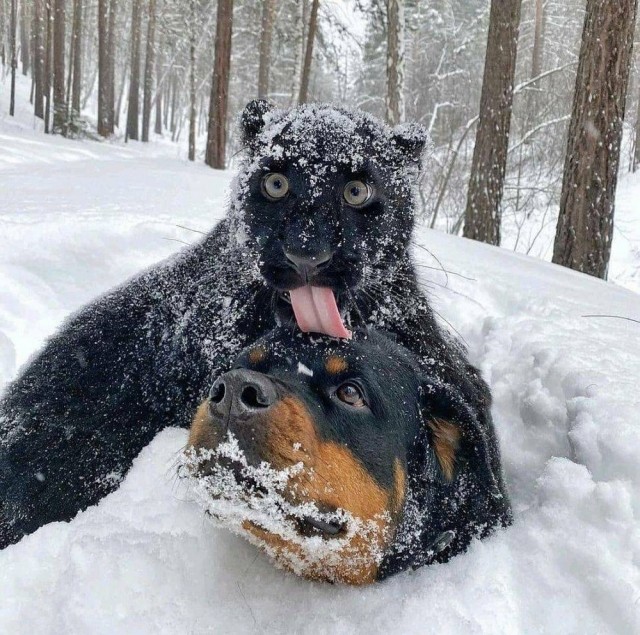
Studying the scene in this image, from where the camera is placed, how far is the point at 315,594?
1.82m

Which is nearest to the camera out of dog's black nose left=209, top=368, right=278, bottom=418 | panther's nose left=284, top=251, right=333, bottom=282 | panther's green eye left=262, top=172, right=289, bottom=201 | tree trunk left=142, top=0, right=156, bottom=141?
dog's black nose left=209, top=368, right=278, bottom=418

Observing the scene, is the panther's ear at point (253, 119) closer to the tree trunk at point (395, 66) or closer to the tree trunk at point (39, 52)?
the tree trunk at point (395, 66)

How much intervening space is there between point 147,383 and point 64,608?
Answer: 125 centimetres

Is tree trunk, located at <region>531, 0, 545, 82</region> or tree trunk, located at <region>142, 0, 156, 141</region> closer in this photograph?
tree trunk, located at <region>531, 0, 545, 82</region>

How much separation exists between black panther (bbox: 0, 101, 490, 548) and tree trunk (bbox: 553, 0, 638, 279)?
13.2 ft

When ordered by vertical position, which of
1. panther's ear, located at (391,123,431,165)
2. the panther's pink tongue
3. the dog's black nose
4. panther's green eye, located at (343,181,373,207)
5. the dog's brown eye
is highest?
panther's ear, located at (391,123,431,165)

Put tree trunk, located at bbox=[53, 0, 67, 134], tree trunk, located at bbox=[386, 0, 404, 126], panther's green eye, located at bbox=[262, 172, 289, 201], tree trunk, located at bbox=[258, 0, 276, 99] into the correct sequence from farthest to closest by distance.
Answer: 1. tree trunk, located at bbox=[258, 0, 276, 99]
2. tree trunk, located at bbox=[53, 0, 67, 134]
3. tree trunk, located at bbox=[386, 0, 404, 126]
4. panther's green eye, located at bbox=[262, 172, 289, 201]

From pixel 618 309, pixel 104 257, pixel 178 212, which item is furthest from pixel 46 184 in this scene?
pixel 618 309

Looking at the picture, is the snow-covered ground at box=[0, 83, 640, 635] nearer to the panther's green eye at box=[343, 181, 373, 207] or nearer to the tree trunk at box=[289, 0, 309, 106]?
the panther's green eye at box=[343, 181, 373, 207]

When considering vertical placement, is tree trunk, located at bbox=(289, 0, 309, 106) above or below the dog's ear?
above

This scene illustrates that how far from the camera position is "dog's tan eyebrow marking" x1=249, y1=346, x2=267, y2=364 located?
212cm

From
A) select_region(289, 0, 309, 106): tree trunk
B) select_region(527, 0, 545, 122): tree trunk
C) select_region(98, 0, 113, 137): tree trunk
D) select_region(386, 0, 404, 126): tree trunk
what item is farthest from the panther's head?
select_region(98, 0, 113, 137): tree trunk

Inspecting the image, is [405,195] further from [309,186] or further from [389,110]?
[389,110]

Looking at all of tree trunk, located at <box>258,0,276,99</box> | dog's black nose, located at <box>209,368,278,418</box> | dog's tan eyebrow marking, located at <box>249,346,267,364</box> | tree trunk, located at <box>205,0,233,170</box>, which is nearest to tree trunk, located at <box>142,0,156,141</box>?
tree trunk, located at <box>258,0,276,99</box>
